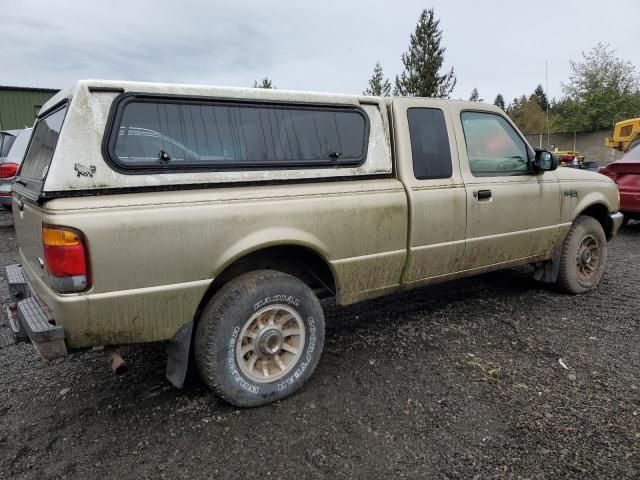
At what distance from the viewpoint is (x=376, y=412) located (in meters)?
2.78

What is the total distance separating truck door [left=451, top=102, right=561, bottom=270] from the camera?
385 cm

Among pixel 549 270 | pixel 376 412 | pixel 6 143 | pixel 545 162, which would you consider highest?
pixel 6 143

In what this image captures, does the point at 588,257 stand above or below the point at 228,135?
below

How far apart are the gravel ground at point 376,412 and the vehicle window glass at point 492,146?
4.44 feet

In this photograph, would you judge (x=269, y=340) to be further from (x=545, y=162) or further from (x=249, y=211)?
(x=545, y=162)

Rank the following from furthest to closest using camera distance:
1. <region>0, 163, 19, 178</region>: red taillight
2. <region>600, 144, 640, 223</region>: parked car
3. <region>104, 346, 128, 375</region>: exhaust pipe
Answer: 1. <region>0, 163, 19, 178</region>: red taillight
2. <region>600, 144, 640, 223</region>: parked car
3. <region>104, 346, 128, 375</region>: exhaust pipe

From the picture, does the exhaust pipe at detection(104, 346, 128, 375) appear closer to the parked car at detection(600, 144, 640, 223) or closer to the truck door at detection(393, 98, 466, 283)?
the truck door at detection(393, 98, 466, 283)

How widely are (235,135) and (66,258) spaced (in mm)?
1137

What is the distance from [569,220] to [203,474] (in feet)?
13.2

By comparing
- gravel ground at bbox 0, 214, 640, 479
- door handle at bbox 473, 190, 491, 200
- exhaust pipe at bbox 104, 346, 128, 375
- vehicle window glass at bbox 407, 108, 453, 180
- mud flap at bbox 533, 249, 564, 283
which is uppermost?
vehicle window glass at bbox 407, 108, 453, 180

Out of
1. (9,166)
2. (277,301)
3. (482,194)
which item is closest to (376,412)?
(277,301)

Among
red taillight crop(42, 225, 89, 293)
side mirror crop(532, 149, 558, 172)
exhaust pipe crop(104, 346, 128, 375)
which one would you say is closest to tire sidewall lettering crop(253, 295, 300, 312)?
exhaust pipe crop(104, 346, 128, 375)

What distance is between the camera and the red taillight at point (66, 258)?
2221 millimetres

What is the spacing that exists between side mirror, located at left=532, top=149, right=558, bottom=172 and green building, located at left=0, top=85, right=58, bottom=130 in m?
24.5
